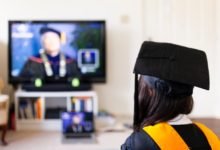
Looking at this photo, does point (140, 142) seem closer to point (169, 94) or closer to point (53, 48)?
point (169, 94)

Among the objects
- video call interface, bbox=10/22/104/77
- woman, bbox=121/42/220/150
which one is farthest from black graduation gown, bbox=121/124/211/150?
video call interface, bbox=10/22/104/77

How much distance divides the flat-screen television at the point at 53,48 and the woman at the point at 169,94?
264 cm

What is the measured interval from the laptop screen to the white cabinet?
7.0 inches

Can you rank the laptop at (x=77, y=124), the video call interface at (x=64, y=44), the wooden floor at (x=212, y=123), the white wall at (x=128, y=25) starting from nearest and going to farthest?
the wooden floor at (x=212, y=123) < the laptop at (x=77, y=124) < the video call interface at (x=64, y=44) < the white wall at (x=128, y=25)

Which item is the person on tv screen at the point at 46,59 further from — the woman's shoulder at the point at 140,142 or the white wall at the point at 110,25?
the woman's shoulder at the point at 140,142

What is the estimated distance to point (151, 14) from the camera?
4.16m

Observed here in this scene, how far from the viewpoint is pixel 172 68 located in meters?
1.41

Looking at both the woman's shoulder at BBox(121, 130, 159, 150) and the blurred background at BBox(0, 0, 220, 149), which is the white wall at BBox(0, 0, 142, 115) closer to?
the blurred background at BBox(0, 0, 220, 149)

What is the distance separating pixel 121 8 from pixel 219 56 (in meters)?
1.20

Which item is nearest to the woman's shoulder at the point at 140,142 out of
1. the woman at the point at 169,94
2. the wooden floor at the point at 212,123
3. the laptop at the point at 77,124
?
→ the woman at the point at 169,94

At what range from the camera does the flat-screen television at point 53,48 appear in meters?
4.01

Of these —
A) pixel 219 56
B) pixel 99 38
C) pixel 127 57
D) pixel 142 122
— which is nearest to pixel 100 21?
pixel 99 38

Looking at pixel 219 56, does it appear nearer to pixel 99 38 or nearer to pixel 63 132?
pixel 99 38

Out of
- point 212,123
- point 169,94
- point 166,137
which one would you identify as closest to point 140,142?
point 166,137
